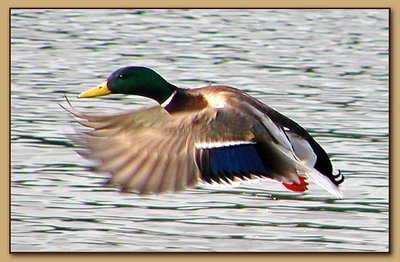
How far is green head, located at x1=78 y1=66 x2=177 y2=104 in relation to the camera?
24.7ft

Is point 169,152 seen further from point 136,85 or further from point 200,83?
point 200,83

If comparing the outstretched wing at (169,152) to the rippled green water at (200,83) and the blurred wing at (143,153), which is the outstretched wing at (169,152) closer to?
the blurred wing at (143,153)

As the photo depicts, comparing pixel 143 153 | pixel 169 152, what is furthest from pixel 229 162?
pixel 143 153

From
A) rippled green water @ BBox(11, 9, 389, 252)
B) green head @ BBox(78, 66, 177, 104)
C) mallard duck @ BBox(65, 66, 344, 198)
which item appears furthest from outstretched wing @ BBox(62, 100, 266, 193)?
rippled green water @ BBox(11, 9, 389, 252)

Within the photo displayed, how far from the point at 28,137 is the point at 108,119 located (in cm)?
161

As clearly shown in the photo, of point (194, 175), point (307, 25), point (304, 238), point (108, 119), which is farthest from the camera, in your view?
point (307, 25)

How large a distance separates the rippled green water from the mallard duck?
0.62m

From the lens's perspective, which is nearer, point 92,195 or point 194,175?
point 194,175

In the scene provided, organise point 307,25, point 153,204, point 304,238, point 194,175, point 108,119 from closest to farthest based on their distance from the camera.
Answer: point 194,175
point 108,119
point 304,238
point 153,204
point 307,25

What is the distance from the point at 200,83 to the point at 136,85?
2.11 meters

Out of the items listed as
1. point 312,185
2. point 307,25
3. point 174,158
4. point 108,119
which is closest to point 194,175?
point 174,158

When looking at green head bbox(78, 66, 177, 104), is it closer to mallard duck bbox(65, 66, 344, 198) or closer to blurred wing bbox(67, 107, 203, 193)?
mallard duck bbox(65, 66, 344, 198)

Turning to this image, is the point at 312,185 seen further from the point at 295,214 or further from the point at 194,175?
the point at 194,175

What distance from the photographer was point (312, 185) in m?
8.59
